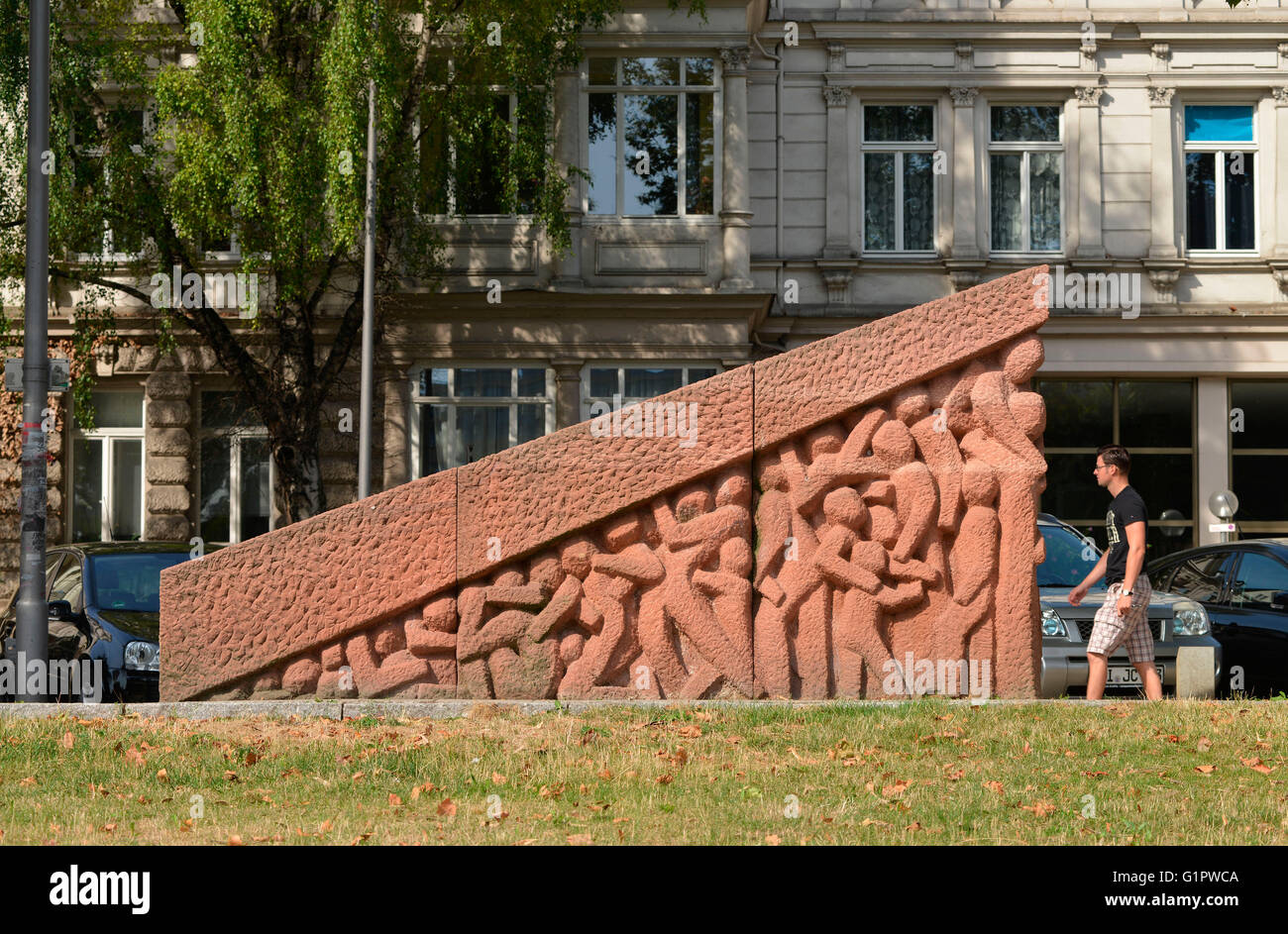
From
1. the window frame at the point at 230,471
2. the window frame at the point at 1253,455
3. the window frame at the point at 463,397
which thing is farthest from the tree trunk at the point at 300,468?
the window frame at the point at 1253,455

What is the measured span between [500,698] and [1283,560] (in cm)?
685

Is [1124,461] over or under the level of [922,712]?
over

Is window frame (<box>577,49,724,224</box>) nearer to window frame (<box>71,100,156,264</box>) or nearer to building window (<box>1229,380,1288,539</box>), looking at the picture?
window frame (<box>71,100,156,264</box>)

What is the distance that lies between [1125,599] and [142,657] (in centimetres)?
719

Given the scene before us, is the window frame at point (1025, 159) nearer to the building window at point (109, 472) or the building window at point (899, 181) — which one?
the building window at point (899, 181)

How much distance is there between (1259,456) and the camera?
71.1 ft

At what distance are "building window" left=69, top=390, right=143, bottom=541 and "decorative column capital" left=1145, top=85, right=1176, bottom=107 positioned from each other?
16216mm

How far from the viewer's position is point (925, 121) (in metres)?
21.8

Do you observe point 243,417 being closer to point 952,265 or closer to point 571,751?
point 952,265

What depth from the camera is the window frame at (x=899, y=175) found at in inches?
856

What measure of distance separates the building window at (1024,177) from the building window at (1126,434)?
2.36 metres

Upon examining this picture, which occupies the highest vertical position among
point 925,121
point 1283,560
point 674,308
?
point 925,121

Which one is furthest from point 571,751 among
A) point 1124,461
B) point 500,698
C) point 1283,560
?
point 1283,560

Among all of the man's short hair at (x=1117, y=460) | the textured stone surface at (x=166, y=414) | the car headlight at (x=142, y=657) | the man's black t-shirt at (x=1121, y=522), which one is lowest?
the car headlight at (x=142, y=657)
